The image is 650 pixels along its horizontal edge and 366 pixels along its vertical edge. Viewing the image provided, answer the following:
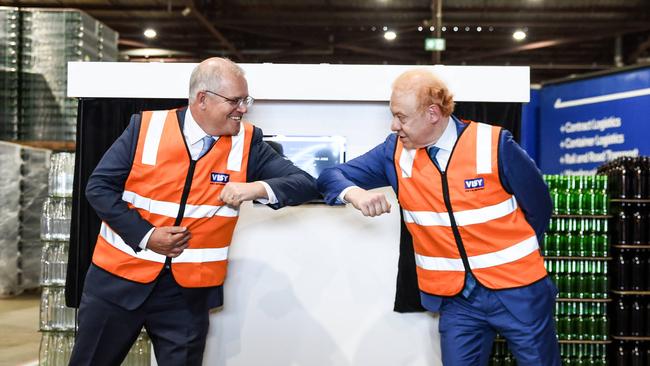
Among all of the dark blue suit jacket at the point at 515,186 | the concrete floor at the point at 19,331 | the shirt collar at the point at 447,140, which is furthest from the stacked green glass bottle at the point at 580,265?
the concrete floor at the point at 19,331

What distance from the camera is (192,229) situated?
2.85m

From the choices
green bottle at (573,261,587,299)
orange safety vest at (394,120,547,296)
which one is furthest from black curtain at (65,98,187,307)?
green bottle at (573,261,587,299)

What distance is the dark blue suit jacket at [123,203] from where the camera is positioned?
273cm

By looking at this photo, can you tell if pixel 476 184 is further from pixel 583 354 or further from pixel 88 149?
pixel 583 354

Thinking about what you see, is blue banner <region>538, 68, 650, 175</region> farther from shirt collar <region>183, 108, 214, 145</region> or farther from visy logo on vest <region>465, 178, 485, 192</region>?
shirt collar <region>183, 108, 214, 145</region>

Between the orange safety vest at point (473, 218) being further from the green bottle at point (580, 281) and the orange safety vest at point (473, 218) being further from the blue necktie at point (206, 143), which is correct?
the green bottle at point (580, 281)

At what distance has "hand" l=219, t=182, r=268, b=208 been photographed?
264 centimetres

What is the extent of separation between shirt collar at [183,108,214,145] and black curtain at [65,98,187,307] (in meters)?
1.20

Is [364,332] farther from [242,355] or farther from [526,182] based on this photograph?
[526,182]

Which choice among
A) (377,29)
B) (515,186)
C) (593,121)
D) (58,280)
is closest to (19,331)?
(58,280)

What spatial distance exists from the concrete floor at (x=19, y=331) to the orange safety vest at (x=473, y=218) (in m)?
4.35

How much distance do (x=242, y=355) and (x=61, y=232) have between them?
1.36 meters

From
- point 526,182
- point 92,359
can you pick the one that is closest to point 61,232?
point 92,359

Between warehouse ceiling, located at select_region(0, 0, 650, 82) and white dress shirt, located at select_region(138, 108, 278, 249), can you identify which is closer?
white dress shirt, located at select_region(138, 108, 278, 249)
